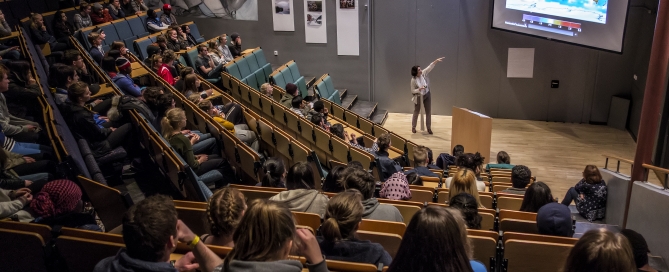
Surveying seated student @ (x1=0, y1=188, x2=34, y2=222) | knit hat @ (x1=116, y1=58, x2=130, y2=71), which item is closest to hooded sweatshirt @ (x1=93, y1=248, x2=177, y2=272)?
seated student @ (x1=0, y1=188, x2=34, y2=222)

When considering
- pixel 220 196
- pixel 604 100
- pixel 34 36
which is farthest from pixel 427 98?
pixel 220 196

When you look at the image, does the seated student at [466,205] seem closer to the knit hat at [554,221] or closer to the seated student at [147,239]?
the knit hat at [554,221]

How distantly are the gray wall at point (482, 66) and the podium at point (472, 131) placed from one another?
77.3 inches

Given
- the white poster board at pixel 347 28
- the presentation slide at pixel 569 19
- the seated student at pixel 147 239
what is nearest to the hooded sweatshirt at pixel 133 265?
the seated student at pixel 147 239

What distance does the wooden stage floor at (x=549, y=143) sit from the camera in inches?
305

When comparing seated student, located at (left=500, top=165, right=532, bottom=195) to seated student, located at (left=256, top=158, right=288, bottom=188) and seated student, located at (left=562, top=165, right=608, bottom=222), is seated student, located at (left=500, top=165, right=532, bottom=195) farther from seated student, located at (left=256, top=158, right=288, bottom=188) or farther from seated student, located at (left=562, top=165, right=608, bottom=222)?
seated student, located at (left=256, top=158, right=288, bottom=188)

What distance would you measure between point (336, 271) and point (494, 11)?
8.31 metres

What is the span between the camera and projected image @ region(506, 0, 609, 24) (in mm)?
8031

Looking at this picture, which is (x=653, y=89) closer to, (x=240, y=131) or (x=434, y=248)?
(x=240, y=131)

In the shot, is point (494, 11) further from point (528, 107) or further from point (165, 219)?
point (165, 219)

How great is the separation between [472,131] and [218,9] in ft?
19.3

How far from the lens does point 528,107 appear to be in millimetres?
10117

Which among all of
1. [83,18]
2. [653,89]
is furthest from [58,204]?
[83,18]

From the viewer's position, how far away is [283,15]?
1073 cm
